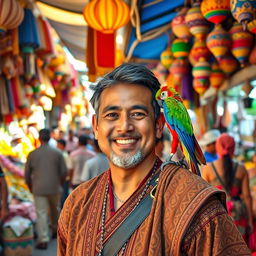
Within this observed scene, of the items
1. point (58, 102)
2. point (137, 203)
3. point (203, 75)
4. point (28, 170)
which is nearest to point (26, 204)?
point (28, 170)

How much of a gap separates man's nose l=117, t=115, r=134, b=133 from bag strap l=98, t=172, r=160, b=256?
0.26 m

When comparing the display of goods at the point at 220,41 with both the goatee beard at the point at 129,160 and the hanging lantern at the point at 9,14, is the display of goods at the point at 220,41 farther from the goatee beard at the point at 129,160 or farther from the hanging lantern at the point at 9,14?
the goatee beard at the point at 129,160

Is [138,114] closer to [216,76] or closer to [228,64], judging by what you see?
[228,64]

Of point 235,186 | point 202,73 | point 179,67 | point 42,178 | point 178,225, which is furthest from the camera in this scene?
point 179,67

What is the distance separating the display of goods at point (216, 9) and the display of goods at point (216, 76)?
1.18 m

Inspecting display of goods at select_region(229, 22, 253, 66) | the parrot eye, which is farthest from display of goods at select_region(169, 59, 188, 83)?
the parrot eye

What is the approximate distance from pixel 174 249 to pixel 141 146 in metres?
0.40

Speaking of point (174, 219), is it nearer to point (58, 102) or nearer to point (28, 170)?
point (28, 170)

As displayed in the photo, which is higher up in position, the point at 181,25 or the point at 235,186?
the point at 181,25

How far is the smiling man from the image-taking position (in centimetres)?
152

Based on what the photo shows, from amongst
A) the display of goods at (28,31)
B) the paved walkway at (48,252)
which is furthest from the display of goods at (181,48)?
the paved walkway at (48,252)

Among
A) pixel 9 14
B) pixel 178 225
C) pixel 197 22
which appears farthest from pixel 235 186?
pixel 9 14

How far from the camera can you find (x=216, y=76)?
564 cm

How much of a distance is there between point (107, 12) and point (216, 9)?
1.41m
